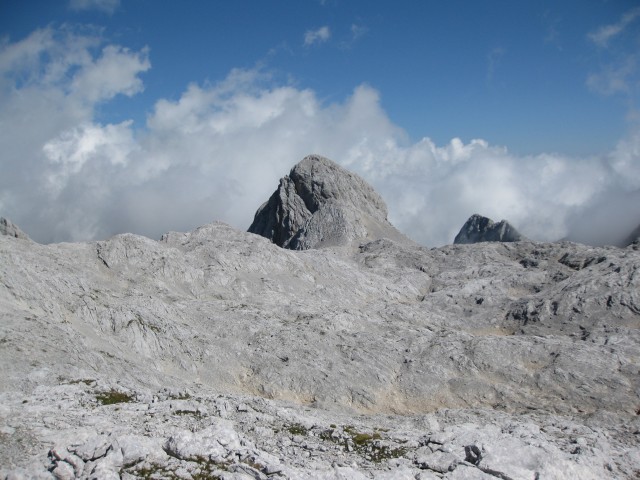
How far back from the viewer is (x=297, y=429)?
3509cm

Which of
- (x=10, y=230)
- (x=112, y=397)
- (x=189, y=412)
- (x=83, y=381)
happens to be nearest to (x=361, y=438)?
(x=189, y=412)

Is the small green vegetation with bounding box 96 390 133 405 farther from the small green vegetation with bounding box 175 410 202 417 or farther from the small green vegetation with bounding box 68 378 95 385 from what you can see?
the small green vegetation with bounding box 175 410 202 417

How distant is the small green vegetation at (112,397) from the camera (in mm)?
36125

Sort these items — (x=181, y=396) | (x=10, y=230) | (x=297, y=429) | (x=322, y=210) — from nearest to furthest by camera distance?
(x=297, y=429), (x=181, y=396), (x=10, y=230), (x=322, y=210)

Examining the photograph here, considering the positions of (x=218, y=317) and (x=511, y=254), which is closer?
(x=218, y=317)

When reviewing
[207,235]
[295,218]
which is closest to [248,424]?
[207,235]

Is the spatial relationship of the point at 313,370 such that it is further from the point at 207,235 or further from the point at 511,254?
the point at 511,254

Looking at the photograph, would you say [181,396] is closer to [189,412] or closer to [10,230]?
[189,412]

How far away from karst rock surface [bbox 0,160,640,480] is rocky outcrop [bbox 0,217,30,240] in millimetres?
15052

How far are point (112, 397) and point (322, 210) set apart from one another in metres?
111

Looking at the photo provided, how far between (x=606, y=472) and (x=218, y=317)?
4723cm

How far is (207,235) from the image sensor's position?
102 metres

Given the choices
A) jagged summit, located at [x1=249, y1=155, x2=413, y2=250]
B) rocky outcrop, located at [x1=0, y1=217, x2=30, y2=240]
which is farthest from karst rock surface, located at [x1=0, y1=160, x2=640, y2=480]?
jagged summit, located at [x1=249, y1=155, x2=413, y2=250]

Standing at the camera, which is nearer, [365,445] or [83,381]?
[365,445]
